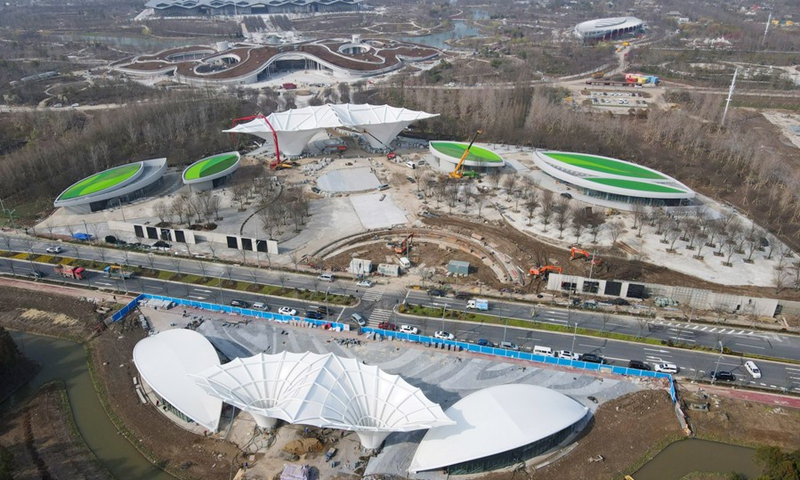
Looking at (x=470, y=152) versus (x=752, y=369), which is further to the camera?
(x=470, y=152)

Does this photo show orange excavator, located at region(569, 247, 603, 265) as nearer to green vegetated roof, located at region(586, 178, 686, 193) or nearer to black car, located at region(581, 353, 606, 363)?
black car, located at region(581, 353, 606, 363)

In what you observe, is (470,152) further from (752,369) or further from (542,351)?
(752,369)

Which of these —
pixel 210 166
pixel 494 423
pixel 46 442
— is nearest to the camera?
pixel 494 423

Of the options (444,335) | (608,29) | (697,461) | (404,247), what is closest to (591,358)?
(697,461)

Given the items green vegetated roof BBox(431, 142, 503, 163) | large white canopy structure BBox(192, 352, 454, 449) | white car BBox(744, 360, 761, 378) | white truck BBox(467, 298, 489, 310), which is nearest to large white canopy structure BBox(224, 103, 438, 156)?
green vegetated roof BBox(431, 142, 503, 163)

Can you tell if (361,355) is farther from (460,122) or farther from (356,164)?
(460,122)
